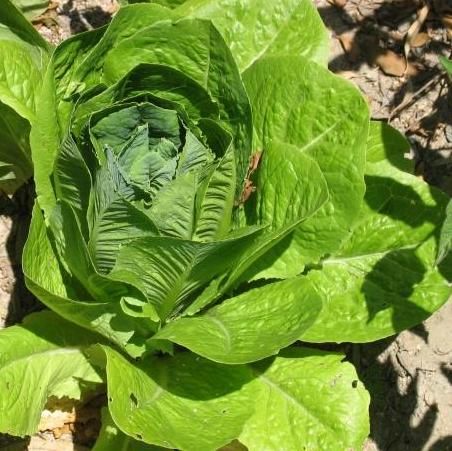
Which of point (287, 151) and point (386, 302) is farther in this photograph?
point (386, 302)

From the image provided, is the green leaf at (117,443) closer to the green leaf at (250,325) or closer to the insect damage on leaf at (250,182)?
the green leaf at (250,325)

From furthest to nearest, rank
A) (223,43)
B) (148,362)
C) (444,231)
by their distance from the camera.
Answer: (148,362) → (223,43) → (444,231)

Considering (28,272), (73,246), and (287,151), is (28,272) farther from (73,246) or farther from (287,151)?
(287,151)

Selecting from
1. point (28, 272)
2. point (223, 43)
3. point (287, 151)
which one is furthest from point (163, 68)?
point (28, 272)

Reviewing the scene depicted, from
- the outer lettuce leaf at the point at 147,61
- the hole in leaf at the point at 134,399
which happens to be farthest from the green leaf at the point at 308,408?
the outer lettuce leaf at the point at 147,61

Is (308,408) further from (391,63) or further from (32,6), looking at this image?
(32,6)

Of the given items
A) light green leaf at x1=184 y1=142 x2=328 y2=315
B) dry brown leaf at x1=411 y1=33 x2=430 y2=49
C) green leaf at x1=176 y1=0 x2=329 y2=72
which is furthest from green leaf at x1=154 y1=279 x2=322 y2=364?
dry brown leaf at x1=411 y1=33 x2=430 y2=49

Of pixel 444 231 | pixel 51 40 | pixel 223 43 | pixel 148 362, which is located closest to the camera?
pixel 444 231
